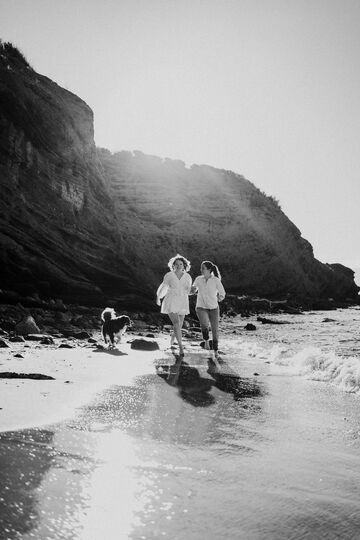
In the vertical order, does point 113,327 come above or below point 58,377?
above

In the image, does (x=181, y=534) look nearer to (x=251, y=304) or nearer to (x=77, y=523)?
(x=77, y=523)

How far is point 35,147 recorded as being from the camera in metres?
17.2

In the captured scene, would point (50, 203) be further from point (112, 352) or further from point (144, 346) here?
point (112, 352)

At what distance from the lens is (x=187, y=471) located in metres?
1.80

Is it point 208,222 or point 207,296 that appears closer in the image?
point 207,296

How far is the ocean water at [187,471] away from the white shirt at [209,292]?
461 centimetres

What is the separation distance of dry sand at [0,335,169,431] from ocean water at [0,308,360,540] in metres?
0.20

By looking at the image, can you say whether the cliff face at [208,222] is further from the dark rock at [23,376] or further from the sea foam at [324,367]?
the dark rock at [23,376]

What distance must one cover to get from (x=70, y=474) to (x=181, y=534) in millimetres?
586

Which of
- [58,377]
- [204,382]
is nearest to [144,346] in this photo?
[204,382]

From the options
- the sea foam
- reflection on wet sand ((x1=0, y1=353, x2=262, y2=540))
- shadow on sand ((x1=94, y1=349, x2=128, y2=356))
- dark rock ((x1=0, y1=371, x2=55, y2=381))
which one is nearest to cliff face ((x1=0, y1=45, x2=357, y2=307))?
shadow on sand ((x1=94, y1=349, x2=128, y2=356))

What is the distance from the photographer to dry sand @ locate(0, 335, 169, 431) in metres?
2.62

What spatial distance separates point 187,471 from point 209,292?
6.47 metres

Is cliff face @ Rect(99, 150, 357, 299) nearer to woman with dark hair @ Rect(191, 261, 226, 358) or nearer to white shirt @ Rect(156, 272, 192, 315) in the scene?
woman with dark hair @ Rect(191, 261, 226, 358)
